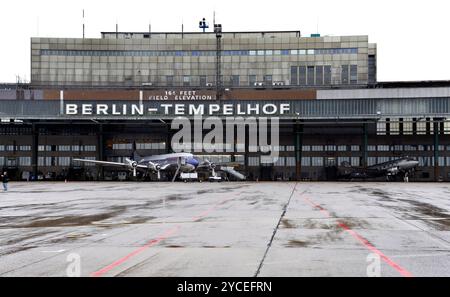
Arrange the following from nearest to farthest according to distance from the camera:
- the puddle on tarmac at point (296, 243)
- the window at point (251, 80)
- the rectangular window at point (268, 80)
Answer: the puddle on tarmac at point (296, 243)
the rectangular window at point (268, 80)
the window at point (251, 80)

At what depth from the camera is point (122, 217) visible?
2322 centimetres

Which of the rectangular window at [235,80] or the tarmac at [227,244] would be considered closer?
the tarmac at [227,244]

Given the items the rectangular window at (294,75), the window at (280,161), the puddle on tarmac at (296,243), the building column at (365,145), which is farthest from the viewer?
the rectangular window at (294,75)

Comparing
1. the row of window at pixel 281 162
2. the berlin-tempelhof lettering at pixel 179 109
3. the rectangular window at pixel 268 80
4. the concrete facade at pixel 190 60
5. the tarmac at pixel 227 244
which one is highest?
the concrete facade at pixel 190 60

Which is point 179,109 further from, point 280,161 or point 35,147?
point 35,147

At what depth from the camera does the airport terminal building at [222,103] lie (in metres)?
81.4

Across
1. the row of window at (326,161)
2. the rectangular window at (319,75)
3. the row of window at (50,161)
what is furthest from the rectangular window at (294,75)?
the row of window at (50,161)

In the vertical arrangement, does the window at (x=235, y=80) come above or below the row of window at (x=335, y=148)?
above

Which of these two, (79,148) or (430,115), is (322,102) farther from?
(79,148)

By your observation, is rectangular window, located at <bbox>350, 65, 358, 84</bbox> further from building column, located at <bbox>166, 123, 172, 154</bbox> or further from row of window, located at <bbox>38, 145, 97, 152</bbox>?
row of window, located at <bbox>38, 145, 97, 152</bbox>

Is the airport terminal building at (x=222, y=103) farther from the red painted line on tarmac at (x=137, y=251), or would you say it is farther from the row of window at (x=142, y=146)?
the red painted line on tarmac at (x=137, y=251)

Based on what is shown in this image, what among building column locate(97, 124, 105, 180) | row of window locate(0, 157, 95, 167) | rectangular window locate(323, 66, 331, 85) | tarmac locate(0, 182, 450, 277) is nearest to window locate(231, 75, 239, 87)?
rectangular window locate(323, 66, 331, 85)

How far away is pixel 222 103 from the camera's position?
269 feet

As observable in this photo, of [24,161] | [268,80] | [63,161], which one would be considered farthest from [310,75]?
[24,161]
